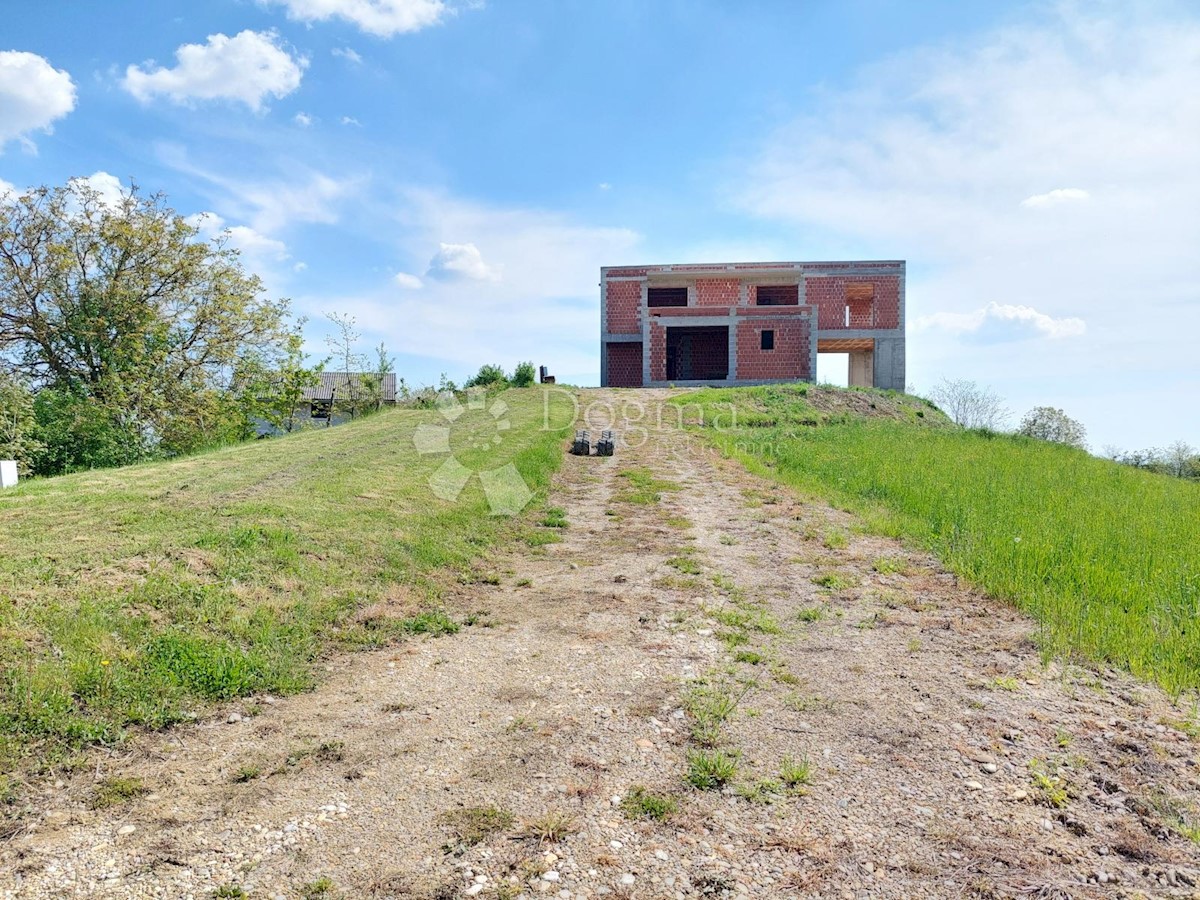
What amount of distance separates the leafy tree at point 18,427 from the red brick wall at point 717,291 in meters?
25.8

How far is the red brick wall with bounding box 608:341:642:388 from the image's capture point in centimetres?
3259

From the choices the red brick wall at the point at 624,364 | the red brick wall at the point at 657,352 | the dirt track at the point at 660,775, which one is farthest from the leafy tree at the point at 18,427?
the red brick wall at the point at 624,364

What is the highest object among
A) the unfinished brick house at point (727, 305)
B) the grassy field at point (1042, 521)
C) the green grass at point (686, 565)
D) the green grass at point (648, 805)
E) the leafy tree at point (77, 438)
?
the unfinished brick house at point (727, 305)

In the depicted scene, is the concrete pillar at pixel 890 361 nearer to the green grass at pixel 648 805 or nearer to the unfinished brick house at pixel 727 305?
the unfinished brick house at pixel 727 305

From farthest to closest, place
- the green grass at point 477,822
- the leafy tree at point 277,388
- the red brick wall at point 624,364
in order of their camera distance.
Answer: the red brick wall at point 624,364, the leafy tree at point 277,388, the green grass at point 477,822

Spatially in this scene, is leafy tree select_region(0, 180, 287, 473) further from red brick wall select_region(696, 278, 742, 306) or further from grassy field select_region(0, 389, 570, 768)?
red brick wall select_region(696, 278, 742, 306)

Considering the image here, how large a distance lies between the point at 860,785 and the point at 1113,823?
1.00 metres

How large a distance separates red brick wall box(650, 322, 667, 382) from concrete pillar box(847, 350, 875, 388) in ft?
36.9

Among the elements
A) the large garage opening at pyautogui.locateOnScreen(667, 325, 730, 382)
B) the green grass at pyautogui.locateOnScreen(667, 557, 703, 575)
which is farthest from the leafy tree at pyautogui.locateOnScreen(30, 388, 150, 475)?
the large garage opening at pyautogui.locateOnScreen(667, 325, 730, 382)

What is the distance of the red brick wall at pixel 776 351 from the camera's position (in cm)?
2925

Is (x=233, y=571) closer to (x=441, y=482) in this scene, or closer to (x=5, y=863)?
(x=5, y=863)

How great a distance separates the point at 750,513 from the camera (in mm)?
9367

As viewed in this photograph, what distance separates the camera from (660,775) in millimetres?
3176

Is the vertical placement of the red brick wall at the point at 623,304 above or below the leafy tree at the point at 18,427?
above
